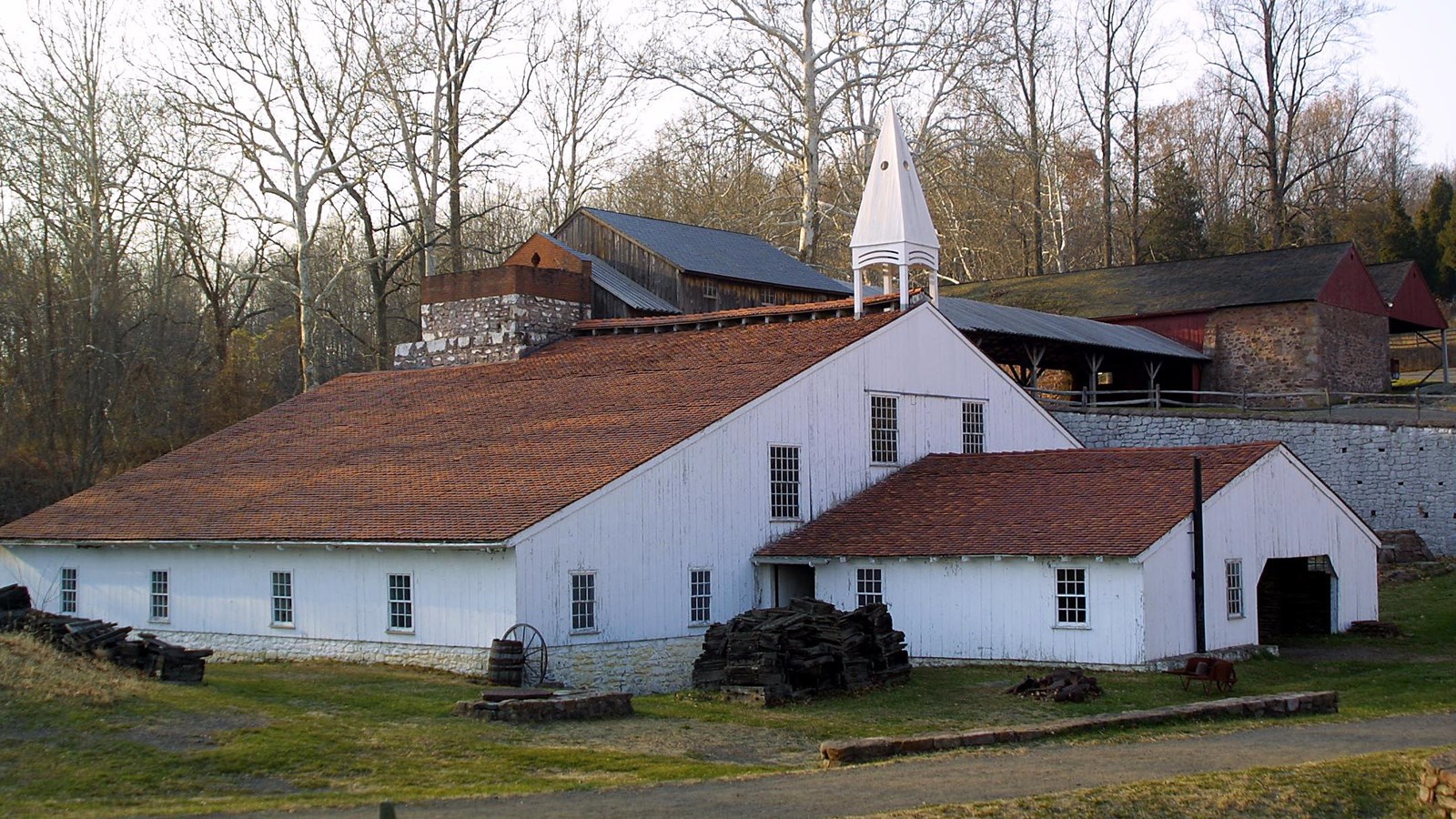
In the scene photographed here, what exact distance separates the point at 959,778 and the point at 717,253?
29.3 m

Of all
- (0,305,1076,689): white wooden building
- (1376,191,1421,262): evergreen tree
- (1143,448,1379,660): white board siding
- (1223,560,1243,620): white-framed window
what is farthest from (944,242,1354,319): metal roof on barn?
(1223,560,1243,620): white-framed window

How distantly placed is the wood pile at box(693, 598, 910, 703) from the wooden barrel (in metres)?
2.71

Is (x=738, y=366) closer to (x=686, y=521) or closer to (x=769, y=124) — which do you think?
(x=686, y=521)

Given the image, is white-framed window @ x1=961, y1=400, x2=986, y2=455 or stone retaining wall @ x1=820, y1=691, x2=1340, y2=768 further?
white-framed window @ x1=961, y1=400, x2=986, y2=455

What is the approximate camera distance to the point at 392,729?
17.7m

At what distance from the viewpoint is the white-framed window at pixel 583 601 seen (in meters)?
23.5

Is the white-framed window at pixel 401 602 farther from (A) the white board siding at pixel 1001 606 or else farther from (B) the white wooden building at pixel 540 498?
(A) the white board siding at pixel 1001 606

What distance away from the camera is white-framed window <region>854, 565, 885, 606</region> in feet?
85.4

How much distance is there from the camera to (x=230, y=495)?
96.5ft

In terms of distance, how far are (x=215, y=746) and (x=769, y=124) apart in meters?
37.3

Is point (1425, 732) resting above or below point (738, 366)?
below

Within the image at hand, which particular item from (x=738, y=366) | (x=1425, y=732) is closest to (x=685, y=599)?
(x=738, y=366)

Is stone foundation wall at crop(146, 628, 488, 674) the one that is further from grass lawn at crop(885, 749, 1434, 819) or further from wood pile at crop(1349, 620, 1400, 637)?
wood pile at crop(1349, 620, 1400, 637)

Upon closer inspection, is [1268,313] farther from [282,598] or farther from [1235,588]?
[282,598]
